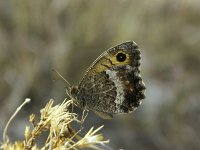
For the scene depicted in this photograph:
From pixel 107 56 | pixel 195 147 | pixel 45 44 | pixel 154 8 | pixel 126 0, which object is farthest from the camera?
pixel 154 8

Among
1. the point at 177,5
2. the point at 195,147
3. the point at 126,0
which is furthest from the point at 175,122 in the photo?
the point at 177,5

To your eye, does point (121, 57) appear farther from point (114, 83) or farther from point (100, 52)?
point (100, 52)

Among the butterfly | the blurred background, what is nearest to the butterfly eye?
the butterfly

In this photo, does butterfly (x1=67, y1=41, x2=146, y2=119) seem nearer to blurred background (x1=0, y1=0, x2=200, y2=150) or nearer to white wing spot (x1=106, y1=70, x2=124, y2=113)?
white wing spot (x1=106, y1=70, x2=124, y2=113)

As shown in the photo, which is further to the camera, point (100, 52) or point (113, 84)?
point (100, 52)

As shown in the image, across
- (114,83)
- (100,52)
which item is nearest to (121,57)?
(114,83)

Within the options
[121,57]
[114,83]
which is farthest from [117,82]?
[121,57]

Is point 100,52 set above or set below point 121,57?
above

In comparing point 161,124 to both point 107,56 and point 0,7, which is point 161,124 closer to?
point 0,7
